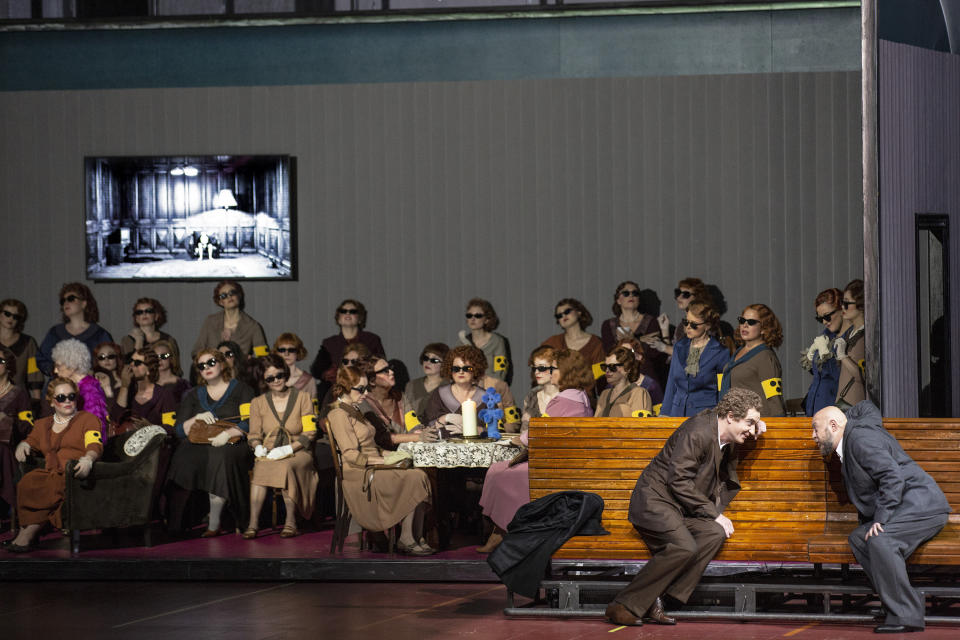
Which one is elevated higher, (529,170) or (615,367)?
(529,170)

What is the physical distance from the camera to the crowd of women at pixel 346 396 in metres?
8.23

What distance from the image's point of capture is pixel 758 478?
654 cm

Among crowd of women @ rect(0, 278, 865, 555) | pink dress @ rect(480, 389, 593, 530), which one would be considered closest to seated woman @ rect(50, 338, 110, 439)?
crowd of women @ rect(0, 278, 865, 555)

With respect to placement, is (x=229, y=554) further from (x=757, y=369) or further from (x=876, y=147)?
(x=876, y=147)

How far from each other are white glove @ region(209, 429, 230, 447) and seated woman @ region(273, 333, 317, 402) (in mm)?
821

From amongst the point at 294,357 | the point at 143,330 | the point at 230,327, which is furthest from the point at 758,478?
the point at 143,330

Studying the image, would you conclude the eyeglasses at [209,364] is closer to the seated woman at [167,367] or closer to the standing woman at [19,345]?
the seated woman at [167,367]

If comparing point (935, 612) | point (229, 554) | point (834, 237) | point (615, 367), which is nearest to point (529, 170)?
point (834, 237)

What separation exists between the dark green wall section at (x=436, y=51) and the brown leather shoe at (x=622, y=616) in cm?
686

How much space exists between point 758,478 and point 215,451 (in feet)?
13.3

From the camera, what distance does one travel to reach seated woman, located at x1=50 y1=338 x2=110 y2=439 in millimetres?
9273

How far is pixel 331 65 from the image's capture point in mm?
12664

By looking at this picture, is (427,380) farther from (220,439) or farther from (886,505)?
(886,505)

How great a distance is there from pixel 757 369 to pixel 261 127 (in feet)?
17.3
